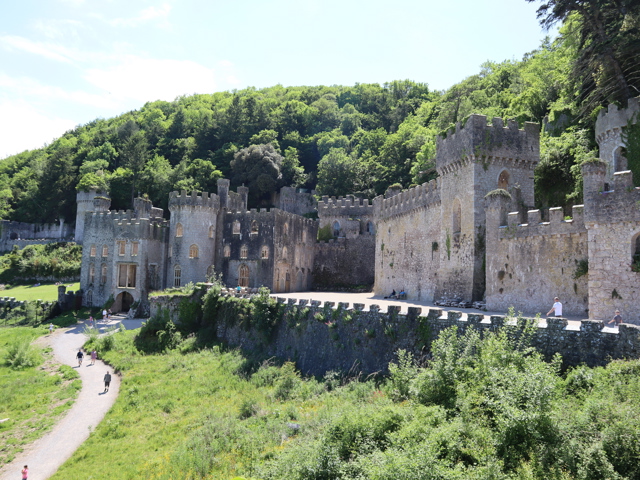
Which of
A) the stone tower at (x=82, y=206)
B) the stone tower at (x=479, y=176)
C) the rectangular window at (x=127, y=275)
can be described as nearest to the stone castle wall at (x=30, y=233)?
the stone tower at (x=82, y=206)

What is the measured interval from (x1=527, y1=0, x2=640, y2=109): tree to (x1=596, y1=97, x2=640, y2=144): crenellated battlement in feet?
2.86

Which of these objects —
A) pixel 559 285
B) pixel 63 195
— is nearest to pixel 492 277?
pixel 559 285

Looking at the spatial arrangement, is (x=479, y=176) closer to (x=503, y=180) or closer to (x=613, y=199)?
(x=503, y=180)

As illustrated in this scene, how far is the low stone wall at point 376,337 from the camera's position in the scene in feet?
38.2

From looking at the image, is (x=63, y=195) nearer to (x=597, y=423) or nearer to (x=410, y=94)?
(x=410, y=94)

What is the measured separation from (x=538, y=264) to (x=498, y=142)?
24.9ft

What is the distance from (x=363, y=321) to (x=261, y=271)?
2421 cm

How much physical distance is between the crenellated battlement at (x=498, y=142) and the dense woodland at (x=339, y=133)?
2.70m

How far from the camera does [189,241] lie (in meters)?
41.3

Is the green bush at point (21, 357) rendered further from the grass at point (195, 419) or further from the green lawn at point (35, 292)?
the green lawn at point (35, 292)

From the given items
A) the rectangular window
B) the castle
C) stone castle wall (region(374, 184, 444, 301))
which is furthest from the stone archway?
stone castle wall (region(374, 184, 444, 301))

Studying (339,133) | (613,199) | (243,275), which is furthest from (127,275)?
(339,133)

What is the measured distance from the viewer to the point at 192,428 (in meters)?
18.5

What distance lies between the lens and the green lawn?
47631 millimetres
